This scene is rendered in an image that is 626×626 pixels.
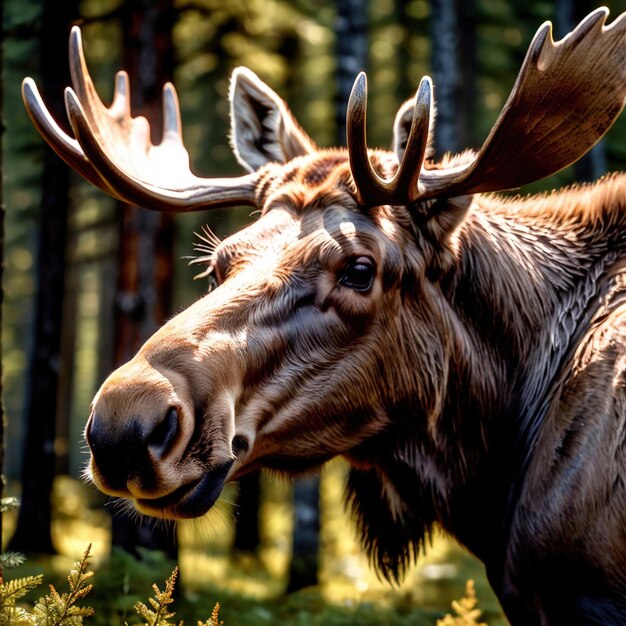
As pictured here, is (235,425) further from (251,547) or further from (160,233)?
(251,547)

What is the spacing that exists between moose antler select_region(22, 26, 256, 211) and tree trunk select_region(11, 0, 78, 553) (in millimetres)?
4532

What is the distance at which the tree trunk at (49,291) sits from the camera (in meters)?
9.30

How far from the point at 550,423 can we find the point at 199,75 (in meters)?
12.6

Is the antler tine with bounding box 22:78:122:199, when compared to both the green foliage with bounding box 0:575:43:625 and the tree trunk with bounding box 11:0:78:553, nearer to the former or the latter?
the green foliage with bounding box 0:575:43:625

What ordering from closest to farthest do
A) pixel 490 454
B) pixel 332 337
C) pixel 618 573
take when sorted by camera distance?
pixel 618 573, pixel 332 337, pixel 490 454

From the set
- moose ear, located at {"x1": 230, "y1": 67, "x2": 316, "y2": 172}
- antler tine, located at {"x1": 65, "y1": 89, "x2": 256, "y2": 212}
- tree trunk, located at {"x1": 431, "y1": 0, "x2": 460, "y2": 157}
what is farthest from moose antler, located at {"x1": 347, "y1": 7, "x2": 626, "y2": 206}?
tree trunk, located at {"x1": 431, "y1": 0, "x2": 460, "y2": 157}

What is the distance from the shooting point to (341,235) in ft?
12.7

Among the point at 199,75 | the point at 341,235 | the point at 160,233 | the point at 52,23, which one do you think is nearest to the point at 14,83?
the point at 199,75

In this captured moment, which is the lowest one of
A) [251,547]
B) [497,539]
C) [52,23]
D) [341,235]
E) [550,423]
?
[251,547]

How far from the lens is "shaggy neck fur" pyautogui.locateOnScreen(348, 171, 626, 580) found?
4012 millimetres

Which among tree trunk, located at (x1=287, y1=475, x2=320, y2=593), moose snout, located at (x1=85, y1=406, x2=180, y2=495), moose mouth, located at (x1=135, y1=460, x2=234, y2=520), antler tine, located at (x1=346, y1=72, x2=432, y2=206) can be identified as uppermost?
antler tine, located at (x1=346, y1=72, x2=432, y2=206)

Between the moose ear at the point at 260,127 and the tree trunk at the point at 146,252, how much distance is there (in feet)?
10.8

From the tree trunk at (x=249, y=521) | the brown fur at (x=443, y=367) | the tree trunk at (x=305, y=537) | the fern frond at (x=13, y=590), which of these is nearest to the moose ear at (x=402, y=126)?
the brown fur at (x=443, y=367)

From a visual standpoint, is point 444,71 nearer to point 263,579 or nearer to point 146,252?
point 146,252
